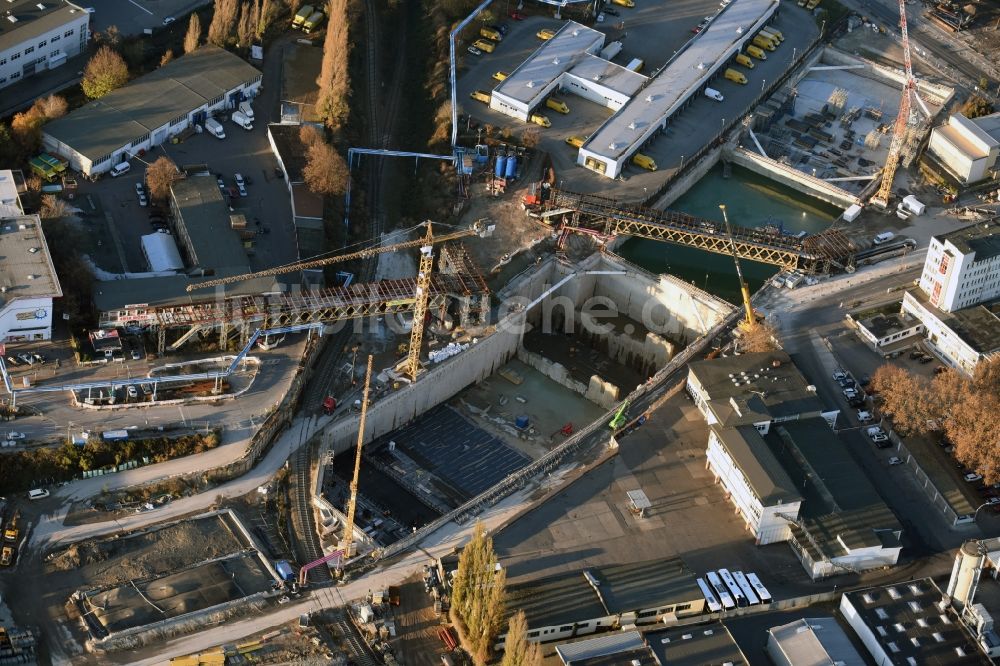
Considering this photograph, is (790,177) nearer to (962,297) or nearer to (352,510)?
(962,297)

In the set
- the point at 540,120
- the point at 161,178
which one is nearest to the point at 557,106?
the point at 540,120

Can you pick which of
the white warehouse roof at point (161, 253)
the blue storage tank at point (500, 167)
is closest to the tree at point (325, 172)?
the white warehouse roof at point (161, 253)

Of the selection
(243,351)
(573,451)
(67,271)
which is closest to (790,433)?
(573,451)

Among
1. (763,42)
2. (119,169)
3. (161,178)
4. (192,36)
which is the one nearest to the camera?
(161,178)

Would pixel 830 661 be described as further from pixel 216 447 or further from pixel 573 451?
pixel 216 447

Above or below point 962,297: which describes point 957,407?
below
